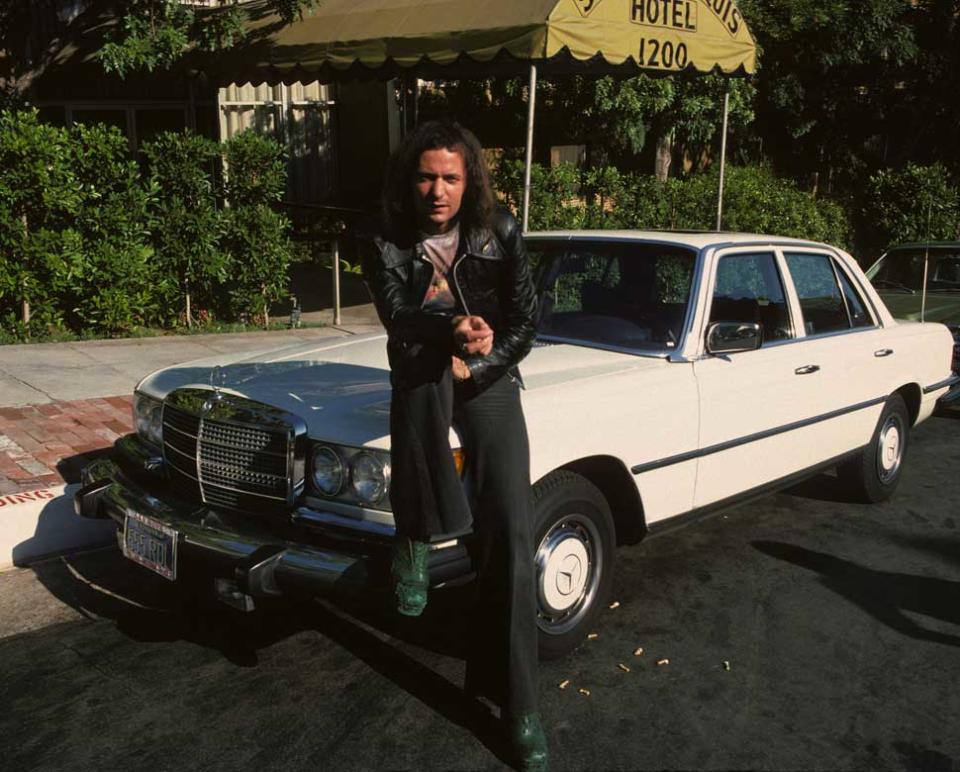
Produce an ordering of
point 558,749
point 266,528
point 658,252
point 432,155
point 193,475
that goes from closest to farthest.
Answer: point 432,155 → point 558,749 → point 266,528 → point 193,475 → point 658,252

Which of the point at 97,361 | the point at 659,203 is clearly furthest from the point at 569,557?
the point at 659,203

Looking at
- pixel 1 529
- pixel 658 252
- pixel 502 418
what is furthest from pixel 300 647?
pixel 658 252

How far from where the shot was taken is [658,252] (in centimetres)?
502

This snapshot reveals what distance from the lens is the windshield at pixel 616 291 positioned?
4832mm

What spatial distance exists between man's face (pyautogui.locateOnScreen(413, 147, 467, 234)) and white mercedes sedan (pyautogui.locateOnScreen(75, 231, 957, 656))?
2.30ft

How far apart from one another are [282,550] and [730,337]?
2279mm

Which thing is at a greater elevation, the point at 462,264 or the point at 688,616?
the point at 462,264

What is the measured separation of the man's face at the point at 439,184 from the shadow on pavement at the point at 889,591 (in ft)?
9.23

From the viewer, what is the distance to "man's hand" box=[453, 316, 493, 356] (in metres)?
3.01

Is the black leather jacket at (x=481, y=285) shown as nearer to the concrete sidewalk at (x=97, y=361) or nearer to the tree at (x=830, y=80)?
the concrete sidewalk at (x=97, y=361)

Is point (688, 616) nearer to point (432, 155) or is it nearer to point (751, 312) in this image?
point (751, 312)

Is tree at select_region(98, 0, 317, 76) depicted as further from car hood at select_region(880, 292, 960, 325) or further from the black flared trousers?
the black flared trousers

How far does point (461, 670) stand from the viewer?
158 inches

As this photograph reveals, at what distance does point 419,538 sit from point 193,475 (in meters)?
1.26
